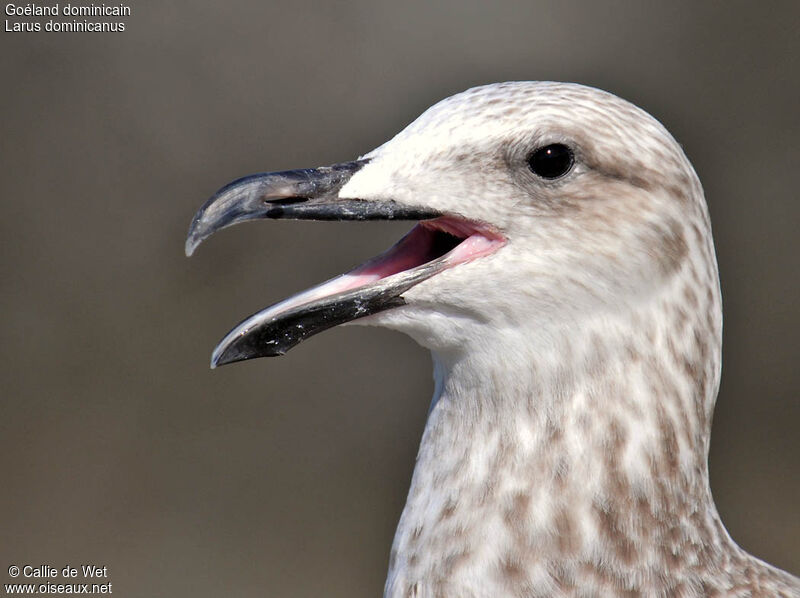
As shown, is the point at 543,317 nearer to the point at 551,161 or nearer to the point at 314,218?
the point at 551,161

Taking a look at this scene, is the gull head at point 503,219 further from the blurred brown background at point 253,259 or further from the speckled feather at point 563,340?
the blurred brown background at point 253,259

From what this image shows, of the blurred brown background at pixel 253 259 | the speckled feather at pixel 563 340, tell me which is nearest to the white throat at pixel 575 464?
the speckled feather at pixel 563 340

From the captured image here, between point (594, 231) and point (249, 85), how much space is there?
3722 millimetres

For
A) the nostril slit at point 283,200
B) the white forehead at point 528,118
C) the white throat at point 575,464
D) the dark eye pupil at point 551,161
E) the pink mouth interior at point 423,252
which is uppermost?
the white forehead at point 528,118

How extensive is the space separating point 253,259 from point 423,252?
336 centimetres

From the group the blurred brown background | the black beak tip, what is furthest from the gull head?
the blurred brown background

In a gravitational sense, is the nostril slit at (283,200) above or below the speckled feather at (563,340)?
above

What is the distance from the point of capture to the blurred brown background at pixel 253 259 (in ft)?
15.7

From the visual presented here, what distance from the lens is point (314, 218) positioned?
154 cm

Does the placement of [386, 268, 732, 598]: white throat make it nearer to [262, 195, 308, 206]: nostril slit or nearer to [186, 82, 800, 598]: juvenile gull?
[186, 82, 800, 598]: juvenile gull

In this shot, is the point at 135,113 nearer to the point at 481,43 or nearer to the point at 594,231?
the point at 481,43

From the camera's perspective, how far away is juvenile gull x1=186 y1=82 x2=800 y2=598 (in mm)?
1503

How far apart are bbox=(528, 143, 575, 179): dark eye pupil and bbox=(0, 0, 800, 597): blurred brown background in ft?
10.5

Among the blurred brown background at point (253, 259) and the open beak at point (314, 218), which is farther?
the blurred brown background at point (253, 259)
